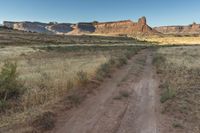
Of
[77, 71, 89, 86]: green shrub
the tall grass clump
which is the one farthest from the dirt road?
the tall grass clump

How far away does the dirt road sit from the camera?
8.47 meters

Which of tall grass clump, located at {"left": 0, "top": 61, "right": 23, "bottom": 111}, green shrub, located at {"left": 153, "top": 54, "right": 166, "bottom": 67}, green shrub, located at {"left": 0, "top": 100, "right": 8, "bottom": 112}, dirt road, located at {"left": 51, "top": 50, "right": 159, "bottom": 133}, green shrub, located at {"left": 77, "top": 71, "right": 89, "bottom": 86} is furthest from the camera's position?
green shrub, located at {"left": 153, "top": 54, "right": 166, "bottom": 67}

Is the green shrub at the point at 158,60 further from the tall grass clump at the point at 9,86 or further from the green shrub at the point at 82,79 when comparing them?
the tall grass clump at the point at 9,86

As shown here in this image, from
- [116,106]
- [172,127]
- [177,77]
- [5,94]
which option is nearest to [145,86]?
[177,77]

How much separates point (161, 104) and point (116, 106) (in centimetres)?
195

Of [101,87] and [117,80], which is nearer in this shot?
[101,87]

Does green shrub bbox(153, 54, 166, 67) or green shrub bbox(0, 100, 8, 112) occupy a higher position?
green shrub bbox(0, 100, 8, 112)

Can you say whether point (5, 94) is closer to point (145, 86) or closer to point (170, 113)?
point (170, 113)

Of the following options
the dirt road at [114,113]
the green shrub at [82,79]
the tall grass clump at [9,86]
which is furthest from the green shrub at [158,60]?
the tall grass clump at [9,86]

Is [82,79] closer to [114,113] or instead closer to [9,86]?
[9,86]

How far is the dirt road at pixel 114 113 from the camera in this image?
8.47 m

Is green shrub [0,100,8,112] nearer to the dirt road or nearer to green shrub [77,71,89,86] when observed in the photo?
the dirt road

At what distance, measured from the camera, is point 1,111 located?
30.5 ft

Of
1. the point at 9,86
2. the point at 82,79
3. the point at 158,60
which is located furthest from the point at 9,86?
the point at 158,60
